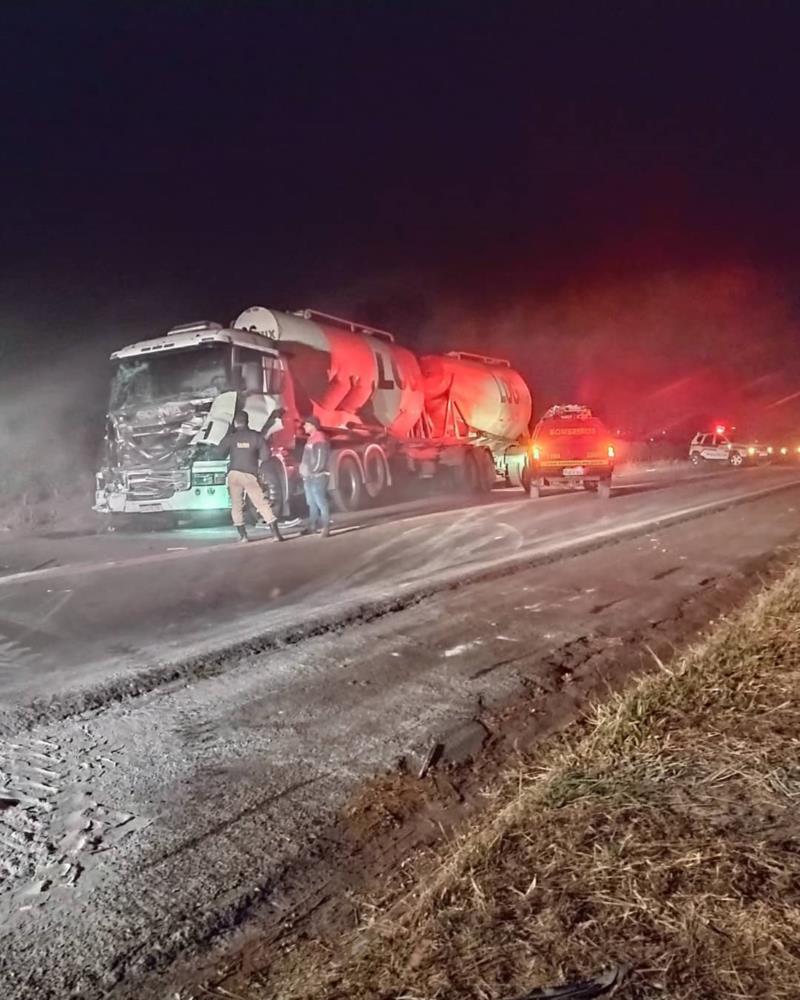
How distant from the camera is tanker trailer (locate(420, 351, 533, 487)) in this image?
22812mm

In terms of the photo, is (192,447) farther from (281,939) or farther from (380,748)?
(281,939)

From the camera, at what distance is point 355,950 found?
8.23 feet

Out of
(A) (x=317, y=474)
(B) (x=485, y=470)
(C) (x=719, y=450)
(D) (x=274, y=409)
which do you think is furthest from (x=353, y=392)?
(C) (x=719, y=450)

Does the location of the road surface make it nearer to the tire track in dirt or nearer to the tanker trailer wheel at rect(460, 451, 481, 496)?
the tire track in dirt

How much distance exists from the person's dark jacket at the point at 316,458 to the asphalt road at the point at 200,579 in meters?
0.98

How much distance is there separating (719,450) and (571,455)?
21145mm

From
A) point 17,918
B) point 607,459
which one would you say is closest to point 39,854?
point 17,918

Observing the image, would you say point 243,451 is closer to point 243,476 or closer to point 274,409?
point 243,476

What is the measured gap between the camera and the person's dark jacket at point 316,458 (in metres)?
12.7

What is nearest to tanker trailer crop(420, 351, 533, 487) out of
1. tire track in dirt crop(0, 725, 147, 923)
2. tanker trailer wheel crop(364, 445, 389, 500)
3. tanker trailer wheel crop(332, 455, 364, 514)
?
tanker trailer wheel crop(364, 445, 389, 500)

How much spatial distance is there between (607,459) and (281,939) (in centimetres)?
1839

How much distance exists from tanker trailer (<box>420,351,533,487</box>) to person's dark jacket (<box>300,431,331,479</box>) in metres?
9.73

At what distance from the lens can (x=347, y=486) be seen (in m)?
17.9

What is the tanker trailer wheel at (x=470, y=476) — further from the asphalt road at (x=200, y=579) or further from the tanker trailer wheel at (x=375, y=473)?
the asphalt road at (x=200, y=579)
